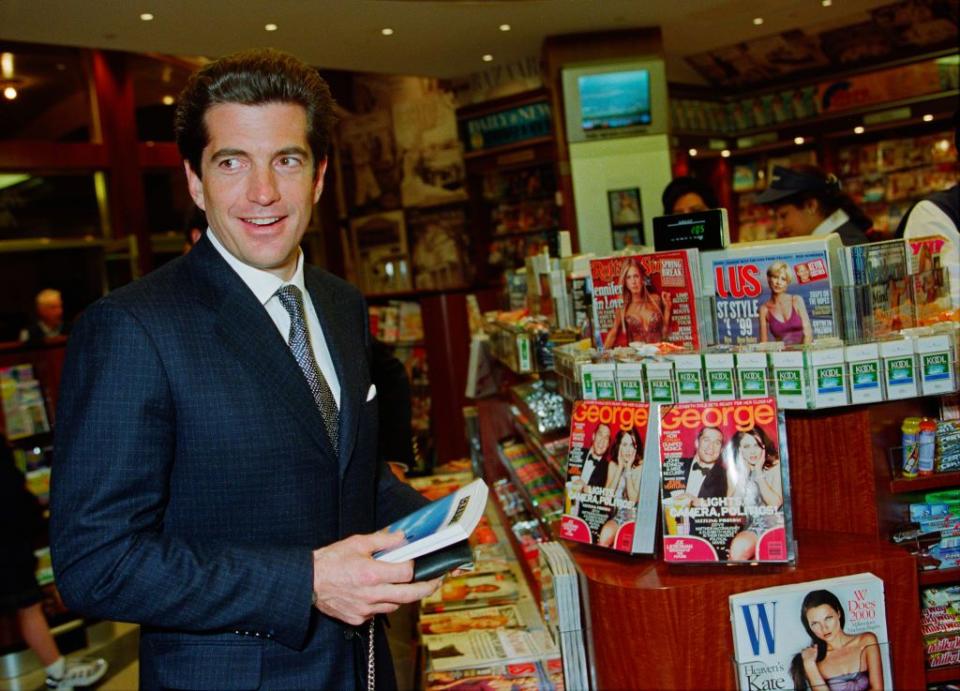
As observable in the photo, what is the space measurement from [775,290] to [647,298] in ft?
1.05

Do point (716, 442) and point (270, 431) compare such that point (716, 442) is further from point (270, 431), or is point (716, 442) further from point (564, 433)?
point (564, 433)

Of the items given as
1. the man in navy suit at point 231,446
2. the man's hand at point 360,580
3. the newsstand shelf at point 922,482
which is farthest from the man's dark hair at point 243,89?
the newsstand shelf at point 922,482

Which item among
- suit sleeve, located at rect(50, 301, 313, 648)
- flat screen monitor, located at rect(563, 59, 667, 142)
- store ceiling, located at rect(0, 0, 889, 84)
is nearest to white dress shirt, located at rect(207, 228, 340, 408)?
suit sleeve, located at rect(50, 301, 313, 648)

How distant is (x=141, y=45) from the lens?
6.56 m

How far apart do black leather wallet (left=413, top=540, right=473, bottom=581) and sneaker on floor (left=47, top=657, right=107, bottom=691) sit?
4047mm

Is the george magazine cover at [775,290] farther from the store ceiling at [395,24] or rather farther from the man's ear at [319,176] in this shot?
the store ceiling at [395,24]

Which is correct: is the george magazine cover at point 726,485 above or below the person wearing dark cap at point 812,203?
below

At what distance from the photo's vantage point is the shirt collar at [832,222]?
151 inches

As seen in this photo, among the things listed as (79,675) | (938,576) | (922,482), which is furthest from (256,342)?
(79,675)

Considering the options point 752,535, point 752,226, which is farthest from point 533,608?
point 752,226

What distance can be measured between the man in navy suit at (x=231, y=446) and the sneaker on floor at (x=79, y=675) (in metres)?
3.65

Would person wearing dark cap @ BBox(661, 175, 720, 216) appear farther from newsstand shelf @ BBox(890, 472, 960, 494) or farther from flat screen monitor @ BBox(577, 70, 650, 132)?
flat screen monitor @ BBox(577, 70, 650, 132)

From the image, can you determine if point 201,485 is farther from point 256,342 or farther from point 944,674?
point 944,674

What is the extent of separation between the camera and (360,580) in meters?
1.36
